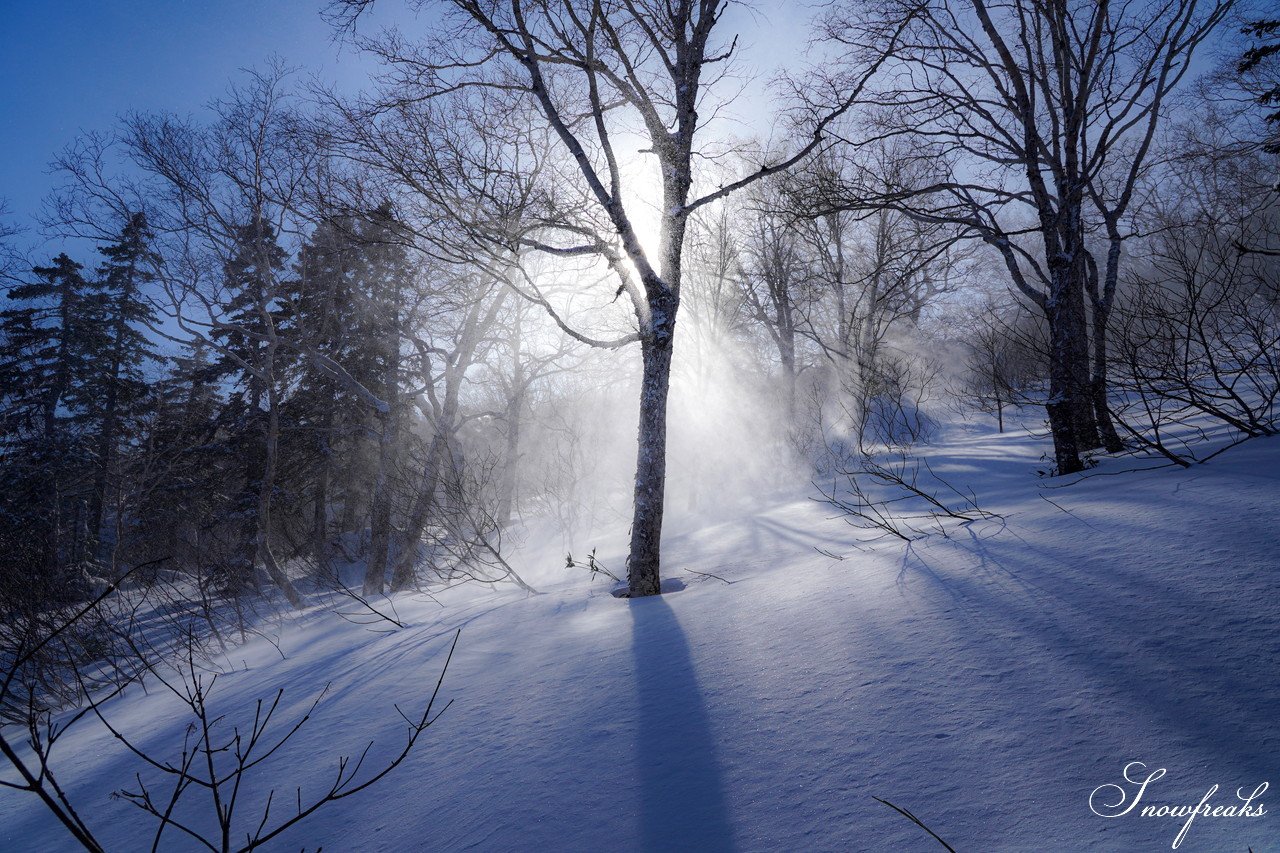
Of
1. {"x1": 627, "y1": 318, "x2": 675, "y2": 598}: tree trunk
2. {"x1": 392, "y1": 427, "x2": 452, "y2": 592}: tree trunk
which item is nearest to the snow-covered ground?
{"x1": 627, "y1": 318, "x2": 675, "y2": 598}: tree trunk

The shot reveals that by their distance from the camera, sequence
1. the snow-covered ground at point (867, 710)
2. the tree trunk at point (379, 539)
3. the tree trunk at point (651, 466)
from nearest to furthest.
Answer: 1. the snow-covered ground at point (867, 710)
2. the tree trunk at point (651, 466)
3. the tree trunk at point (379, 539)

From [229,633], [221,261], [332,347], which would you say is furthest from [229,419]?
[229,633]

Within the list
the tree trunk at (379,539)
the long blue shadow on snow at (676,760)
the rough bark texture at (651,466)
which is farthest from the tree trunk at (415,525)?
the long blue shadow on snow at (676,760)

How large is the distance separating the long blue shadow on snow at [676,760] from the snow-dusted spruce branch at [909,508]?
6.26 feet

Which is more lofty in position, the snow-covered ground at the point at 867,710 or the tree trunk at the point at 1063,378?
the tree trunk at the point at 1063,378

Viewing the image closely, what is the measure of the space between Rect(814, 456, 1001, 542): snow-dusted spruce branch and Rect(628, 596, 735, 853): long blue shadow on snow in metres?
1.91

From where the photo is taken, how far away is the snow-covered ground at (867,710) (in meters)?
1.31

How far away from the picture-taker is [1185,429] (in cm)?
641

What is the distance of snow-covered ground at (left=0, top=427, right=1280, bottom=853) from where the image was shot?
4.28 feet

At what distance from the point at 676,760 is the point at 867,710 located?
2.12 feet

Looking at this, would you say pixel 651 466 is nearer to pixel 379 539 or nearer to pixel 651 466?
pixel 651 466

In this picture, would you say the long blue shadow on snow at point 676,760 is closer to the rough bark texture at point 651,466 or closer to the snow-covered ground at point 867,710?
the snow-covered ground at point 867,710

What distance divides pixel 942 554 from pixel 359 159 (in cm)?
508

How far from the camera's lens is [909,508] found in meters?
6.45
